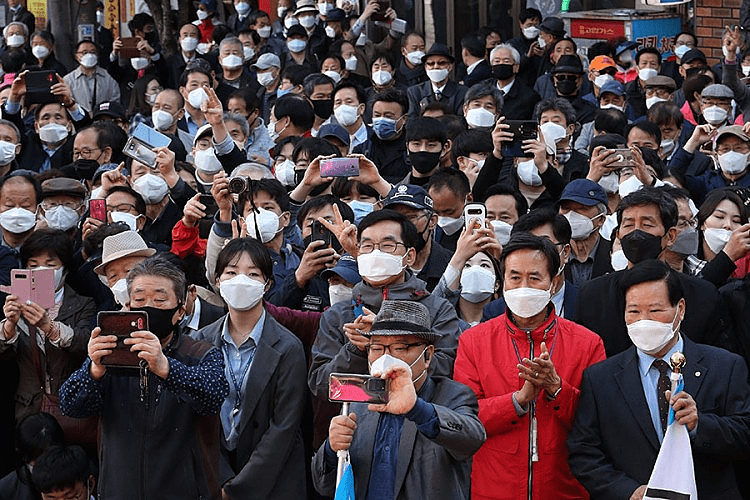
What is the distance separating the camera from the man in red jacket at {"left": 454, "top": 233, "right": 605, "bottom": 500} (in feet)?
17.8

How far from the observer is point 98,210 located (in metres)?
7.82

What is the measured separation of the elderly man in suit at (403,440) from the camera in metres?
4.77

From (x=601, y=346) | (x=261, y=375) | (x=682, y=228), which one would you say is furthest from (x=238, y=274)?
(x=682, y=228)

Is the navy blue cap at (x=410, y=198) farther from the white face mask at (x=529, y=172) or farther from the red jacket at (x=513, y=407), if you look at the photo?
the white face mask at (x=529, y=172)

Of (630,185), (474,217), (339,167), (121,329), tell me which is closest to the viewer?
(121,329)

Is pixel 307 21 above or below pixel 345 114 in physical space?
above

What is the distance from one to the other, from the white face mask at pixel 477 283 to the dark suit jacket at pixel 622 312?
51cm

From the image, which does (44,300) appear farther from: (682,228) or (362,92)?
(362,92)

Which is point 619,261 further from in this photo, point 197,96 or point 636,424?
point 197,96

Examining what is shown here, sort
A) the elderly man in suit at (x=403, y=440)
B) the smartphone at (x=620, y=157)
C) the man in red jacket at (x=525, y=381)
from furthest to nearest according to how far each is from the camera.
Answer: the smartphone at (x=620, y=157) → the man in red jacket at (x=525, y=381) → the elderly man in suit at (x=403, y=440)

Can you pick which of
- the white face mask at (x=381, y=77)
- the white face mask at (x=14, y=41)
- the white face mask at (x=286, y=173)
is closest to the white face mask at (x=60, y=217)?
the white face mask at (x=286, y=173)

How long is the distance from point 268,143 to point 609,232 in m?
3.97

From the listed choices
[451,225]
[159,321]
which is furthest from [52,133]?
[159,321]

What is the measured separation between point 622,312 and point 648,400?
0.73 meters
